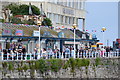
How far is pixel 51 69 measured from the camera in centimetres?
3638

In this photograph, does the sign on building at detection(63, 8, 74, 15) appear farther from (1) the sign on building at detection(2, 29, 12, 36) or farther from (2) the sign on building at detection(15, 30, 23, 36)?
(1) the sign on building at detection(2, 29, 12, 36)

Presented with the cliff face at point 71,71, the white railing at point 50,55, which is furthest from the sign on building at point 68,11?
the cliff face at point 71,71

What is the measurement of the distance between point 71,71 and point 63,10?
6026 centimetres

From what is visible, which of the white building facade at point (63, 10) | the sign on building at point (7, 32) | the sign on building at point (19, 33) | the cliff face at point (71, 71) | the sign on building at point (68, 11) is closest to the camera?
the cliff face at point (71, 71)

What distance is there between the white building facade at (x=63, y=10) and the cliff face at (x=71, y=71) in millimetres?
45498

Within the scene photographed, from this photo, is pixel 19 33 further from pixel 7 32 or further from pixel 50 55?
pixel 50 55

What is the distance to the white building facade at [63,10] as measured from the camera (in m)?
89.8

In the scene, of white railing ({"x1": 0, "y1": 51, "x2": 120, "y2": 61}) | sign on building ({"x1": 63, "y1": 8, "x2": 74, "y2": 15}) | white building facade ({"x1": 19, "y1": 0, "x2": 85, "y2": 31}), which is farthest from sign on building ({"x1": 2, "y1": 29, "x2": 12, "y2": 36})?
sign on building ({"x1": 63, "y1": 8, "x2": 74, "y2": 15})

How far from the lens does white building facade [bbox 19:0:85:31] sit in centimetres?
8981

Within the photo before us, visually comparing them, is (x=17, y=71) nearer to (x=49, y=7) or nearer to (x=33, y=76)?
(x=33, y=76)

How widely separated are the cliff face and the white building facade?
45498 millimetres

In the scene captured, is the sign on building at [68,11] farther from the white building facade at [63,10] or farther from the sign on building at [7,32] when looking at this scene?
the sign on building at [7,32]

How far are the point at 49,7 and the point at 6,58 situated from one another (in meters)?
56.0

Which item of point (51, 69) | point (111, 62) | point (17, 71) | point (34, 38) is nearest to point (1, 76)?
point (17, 71)
